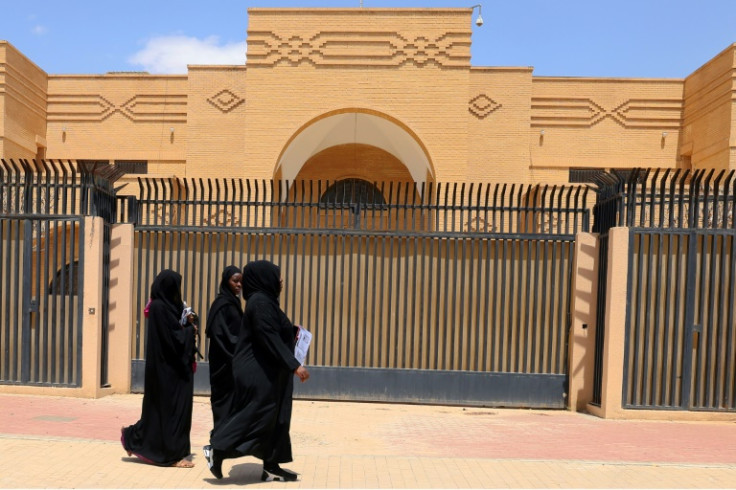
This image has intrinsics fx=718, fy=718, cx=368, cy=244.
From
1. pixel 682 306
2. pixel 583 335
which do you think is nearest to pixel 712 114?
pixel 682 306

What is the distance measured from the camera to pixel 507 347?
28.5ft

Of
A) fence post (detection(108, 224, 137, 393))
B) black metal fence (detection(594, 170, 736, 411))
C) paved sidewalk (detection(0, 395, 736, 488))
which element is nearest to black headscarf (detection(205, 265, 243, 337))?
paved sidewalk (detection(0, 395, 736, 488))

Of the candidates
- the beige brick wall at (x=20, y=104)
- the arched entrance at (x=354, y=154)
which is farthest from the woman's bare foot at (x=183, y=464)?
the beige brick wall at (x=20, y=104)

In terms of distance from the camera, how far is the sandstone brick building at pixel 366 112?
16.2m

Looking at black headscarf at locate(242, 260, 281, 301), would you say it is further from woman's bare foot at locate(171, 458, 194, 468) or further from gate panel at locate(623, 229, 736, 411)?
gate panel at locate(623, 229, 736, 411)

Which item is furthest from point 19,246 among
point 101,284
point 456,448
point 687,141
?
point 687,141

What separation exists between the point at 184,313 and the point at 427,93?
37.9ft

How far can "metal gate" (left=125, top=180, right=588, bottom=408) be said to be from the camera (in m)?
8.65

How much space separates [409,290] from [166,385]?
3800 mm

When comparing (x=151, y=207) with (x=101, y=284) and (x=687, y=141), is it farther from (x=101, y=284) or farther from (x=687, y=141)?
(x=687, y=141)

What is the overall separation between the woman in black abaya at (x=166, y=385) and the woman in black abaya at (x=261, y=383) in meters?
0.65

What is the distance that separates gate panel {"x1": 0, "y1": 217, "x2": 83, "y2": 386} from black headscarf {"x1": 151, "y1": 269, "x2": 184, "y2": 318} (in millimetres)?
3248

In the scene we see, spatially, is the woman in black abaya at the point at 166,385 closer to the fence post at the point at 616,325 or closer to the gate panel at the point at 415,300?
the gate panel at the point at 415,300

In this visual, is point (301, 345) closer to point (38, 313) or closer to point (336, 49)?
point (38, 313)
